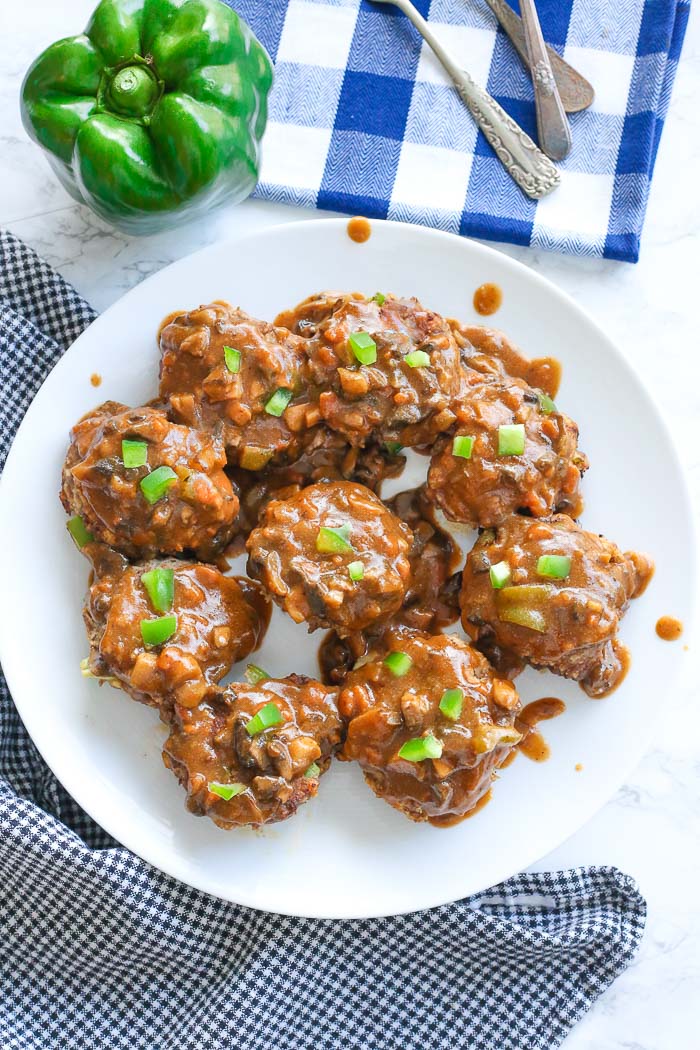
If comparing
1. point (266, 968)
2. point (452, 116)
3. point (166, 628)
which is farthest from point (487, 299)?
point (266, 968)

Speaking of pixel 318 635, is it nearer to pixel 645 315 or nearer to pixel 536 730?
pixel 536 730

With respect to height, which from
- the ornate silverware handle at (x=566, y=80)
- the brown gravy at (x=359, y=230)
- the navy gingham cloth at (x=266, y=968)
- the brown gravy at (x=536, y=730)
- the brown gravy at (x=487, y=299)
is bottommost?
the navy gingham cloth at (x=266, y=968)

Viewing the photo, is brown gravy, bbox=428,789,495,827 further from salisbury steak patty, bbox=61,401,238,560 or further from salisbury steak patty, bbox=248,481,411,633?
salisbury steak patty, bbox=61,401,238,560

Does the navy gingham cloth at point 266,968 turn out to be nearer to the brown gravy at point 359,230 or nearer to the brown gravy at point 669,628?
the brown gravy at point 669,628

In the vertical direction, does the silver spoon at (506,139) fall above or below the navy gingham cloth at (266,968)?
above

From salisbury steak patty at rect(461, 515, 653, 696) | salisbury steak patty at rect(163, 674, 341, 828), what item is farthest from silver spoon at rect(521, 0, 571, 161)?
salisbury steak patty at rect(163, 674, 341, 828)

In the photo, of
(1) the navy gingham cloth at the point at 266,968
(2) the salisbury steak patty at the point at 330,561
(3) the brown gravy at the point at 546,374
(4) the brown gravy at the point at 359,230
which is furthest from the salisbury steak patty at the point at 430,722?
(4) the brown gravy at the point at 359,230

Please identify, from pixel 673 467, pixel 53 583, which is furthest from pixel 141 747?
pixel 673 467

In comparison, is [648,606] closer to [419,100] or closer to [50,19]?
[419,100]
